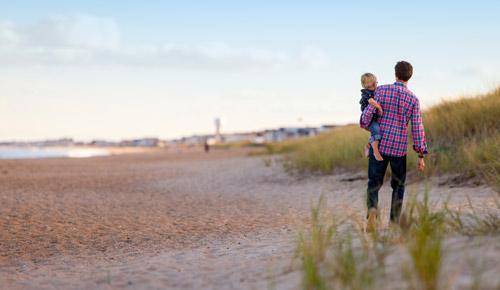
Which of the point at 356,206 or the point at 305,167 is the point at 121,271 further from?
the point at 305,167

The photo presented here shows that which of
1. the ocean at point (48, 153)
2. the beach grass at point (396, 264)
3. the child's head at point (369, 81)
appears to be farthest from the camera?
the ocean at point (48, 153)

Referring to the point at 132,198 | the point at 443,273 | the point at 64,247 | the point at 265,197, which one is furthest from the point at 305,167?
the point at 443,273

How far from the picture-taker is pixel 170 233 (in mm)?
8445

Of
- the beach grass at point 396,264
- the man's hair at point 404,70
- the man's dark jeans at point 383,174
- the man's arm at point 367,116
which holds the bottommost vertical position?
the beach grass at point 396,264

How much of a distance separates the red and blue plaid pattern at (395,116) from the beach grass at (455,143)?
14.7 ft

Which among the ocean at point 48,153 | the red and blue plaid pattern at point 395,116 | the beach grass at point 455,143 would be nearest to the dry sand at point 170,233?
the beach grass at point 455,143

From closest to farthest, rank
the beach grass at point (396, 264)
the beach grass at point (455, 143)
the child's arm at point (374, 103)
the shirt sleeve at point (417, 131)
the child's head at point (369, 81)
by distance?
the beach grass at point (396, 264) < the child's arm at point (374, 103) < the shirt sleeve at point (417, 131) < the child's head at point (369, 81) < the beach grass at point (455, 143)

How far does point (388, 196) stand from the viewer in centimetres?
1142

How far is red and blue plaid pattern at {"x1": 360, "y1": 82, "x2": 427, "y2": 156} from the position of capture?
6281 millimetres

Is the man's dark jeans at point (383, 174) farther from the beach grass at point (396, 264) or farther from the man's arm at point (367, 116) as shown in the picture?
the beach grass at point (396, 264)

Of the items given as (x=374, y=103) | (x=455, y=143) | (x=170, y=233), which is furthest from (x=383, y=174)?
(x=455, y=143)

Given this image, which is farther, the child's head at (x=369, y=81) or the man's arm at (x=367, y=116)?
the child's head at (x=369, y=81)

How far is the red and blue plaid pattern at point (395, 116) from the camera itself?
6.28m

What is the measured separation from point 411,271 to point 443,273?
319mm
